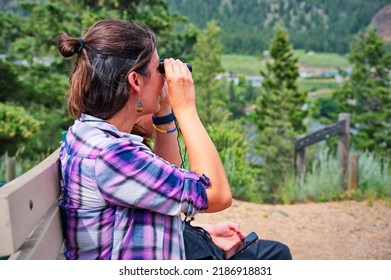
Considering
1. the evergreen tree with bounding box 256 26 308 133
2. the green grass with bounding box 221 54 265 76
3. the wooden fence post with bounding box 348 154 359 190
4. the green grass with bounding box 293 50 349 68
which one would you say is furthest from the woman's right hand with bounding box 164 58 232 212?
the green grass with bounding box 221 54 265 76

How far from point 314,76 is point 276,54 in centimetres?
846

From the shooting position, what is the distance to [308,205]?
5.29 meters

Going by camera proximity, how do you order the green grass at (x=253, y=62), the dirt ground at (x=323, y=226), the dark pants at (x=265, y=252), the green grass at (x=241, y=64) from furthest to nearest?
1. the green grass at (x=241, y=64)
2. the green grass at (x=253, y=62)
3. the dirt ground at (x=323, y=226)
4. the dark pants at (x=265, y=252)

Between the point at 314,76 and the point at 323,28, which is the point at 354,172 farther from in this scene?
the point at 323,28

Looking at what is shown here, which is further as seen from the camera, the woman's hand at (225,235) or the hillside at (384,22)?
the hillside at (384,22)

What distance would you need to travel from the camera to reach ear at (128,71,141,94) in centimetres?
149

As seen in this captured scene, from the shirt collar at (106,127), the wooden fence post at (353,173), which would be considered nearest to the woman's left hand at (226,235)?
the shirt collar at (106,127)

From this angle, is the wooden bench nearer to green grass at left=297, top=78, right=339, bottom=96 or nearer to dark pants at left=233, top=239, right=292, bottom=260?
dark pants at left=233, top=239, right=292, bottom=260

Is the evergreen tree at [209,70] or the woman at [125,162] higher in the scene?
the woman at [125,162]

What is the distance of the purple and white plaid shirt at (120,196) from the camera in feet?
4.51

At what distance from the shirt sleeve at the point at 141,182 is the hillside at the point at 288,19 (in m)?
25.9

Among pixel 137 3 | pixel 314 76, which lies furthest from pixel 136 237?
pixel 314 76

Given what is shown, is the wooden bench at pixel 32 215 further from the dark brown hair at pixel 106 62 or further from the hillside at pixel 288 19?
the hillside at pixel 288 19
